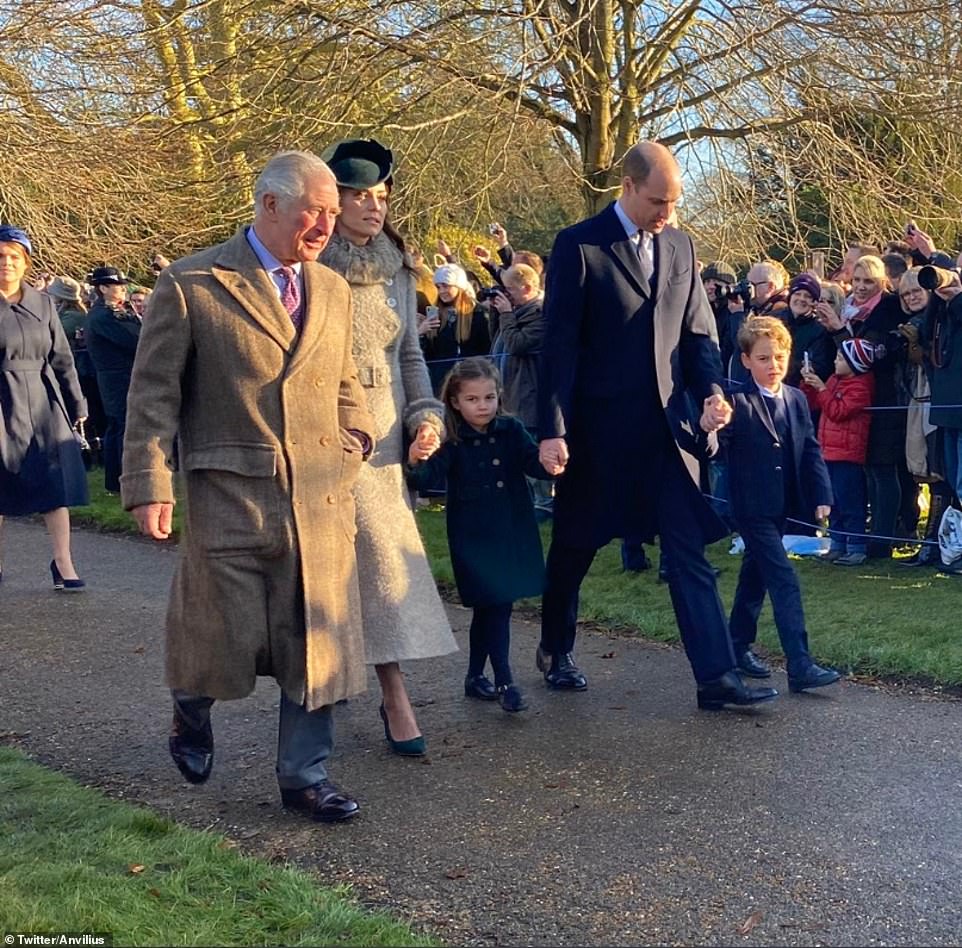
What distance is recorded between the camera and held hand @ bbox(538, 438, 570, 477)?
5.36m

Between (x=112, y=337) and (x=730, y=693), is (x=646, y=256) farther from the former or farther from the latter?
(x=112, y=337)

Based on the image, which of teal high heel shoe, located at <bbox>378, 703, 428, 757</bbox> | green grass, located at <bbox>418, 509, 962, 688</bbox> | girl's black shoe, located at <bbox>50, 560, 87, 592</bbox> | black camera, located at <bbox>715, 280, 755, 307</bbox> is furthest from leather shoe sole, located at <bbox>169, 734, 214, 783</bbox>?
black camera, located at <bbox>715, 280, 755, 307</bbox>

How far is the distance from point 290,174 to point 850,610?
170 inches

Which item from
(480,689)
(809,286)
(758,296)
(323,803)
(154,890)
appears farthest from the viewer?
(758,296)

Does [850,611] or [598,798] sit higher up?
[850,611]

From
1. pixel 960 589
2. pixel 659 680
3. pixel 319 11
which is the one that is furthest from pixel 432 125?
pixel 659 680

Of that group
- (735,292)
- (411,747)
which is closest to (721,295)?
(735,292)

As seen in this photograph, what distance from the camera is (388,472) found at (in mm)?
4973

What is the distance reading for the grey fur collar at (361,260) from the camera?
4.85m

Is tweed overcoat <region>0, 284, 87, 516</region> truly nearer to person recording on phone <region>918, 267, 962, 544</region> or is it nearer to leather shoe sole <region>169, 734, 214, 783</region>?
leather shoe sole <region>169, 734, 214, 783</region>

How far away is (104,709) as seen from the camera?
5816 mm

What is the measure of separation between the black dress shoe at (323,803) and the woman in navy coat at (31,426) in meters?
4.48

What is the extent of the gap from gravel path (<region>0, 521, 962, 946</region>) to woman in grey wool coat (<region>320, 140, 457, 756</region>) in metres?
0.42

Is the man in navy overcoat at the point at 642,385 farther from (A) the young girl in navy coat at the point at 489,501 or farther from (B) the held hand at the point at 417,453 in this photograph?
(B) the held hand at the point at 417,453
